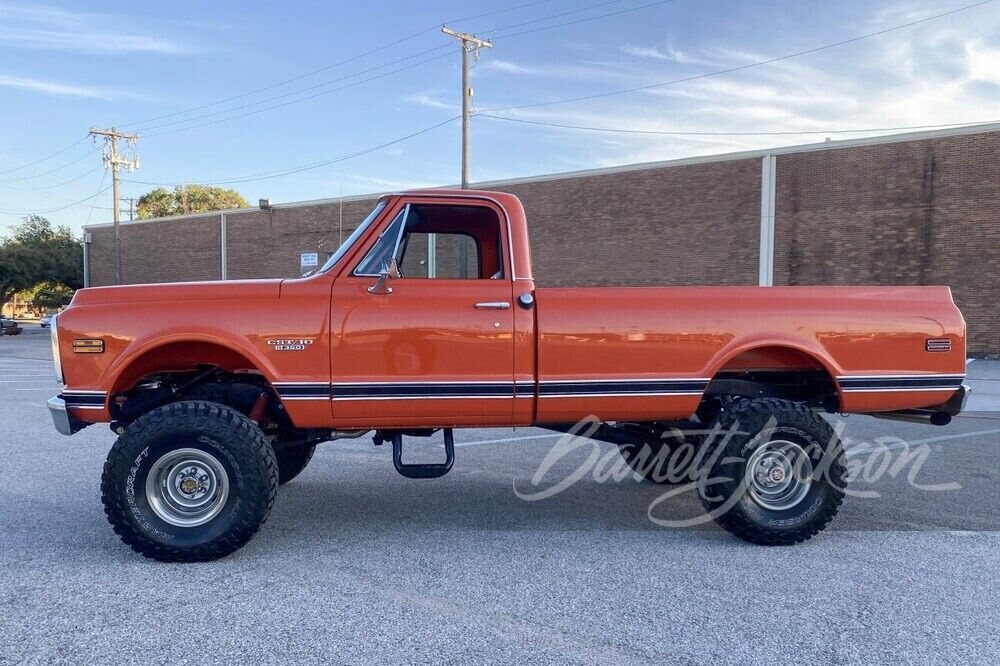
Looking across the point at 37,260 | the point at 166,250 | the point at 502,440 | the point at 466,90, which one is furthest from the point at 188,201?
the point at 502,440

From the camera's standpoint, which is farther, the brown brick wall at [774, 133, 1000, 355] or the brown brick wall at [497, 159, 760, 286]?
the brown brick wall at [497, 159, 760, 286]

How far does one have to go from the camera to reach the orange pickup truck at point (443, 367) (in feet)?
14.1

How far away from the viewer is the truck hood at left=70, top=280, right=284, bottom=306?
14.4 ft

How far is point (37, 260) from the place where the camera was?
47.4 m

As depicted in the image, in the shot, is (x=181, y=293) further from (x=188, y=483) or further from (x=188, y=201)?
(x=188, y=201)

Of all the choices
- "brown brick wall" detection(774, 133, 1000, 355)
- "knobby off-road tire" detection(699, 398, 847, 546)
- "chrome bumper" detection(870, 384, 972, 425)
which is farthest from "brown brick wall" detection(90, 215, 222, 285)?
"chrome bumper" detection(870, 384, 972, 425)

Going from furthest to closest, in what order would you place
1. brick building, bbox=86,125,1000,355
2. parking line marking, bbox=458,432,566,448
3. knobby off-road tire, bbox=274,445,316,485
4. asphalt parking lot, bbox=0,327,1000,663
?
1. brick building, bbox=86,125,1000,355
2. parking line marking, bbox=458,432,566,448
3. knobby off-road tire, bbox=274,445,316,485
4. asphalt parking lot, bbox=0,327,1000,663

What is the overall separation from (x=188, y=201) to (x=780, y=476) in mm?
73980

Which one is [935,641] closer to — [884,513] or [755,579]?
A: [755,579]

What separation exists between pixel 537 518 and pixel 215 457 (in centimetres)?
222

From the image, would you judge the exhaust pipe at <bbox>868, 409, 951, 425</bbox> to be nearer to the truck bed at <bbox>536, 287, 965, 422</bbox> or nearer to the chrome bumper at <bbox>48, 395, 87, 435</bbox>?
the truck bed at <bbox>536, 287, 965, 422</bbox>

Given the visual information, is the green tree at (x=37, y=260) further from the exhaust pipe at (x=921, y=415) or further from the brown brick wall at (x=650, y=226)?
the exhaust pipe at (x=921, y=415)

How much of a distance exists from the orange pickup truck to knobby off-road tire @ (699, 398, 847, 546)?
0.01 metres

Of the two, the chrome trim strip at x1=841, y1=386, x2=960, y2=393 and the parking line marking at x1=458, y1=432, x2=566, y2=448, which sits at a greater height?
the chrome trim strip at x1=841, y1=386, x2=960, y2=393
